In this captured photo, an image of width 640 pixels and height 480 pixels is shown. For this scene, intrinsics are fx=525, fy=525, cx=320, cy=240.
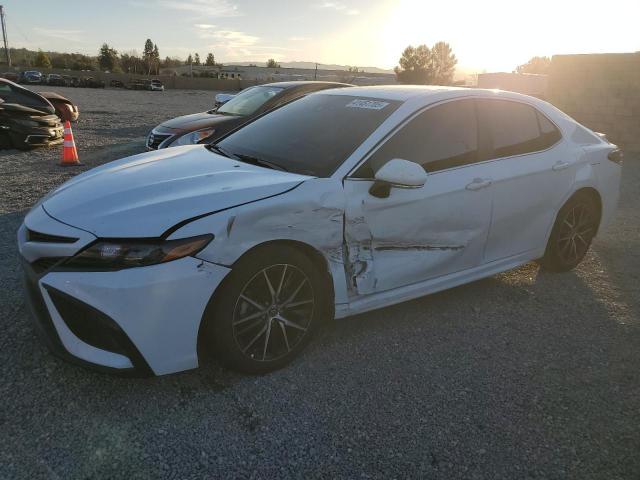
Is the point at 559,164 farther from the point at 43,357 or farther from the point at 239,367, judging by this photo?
the point at 43,357

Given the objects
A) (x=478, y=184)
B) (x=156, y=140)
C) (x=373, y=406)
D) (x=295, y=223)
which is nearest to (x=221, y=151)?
(x=295, y=223)

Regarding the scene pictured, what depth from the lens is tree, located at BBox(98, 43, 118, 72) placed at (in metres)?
97.2

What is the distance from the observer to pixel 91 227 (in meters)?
2.57

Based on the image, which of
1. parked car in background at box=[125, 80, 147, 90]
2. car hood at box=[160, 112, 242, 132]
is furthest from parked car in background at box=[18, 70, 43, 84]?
car hood at box=[160, 112, 242, 132]

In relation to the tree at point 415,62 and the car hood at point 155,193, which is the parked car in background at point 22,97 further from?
the tree at point 415,62

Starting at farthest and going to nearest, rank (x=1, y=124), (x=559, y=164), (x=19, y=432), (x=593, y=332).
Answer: (x=1, y=124) < (x=559, y=164) < (x=593, y=332) < (x=19, y=432)

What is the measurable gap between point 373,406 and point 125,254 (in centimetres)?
148

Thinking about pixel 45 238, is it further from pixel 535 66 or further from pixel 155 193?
pixel 535 66

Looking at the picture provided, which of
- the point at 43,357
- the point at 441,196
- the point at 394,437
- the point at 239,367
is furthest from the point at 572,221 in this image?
the point at 43,357

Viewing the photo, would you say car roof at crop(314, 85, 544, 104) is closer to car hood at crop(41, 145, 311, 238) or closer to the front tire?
car hood at crop(41, 145, 311, 238)

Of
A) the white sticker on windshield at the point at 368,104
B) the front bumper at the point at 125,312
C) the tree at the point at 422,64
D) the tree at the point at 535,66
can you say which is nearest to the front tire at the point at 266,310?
the front bumper at the point at 125,312

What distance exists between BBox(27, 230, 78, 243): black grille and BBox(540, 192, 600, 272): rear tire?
12.0 feet

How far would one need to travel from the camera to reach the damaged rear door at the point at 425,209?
3.16 metres

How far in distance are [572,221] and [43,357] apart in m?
4.14
